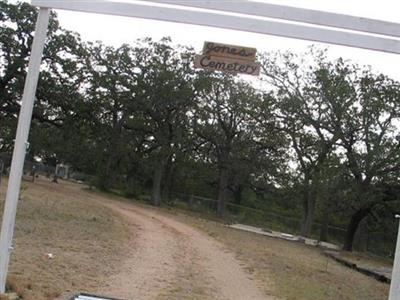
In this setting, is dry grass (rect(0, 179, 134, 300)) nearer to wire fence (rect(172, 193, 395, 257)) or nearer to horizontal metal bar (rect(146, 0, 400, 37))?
horizontal metal bar (rect(146, 0, 400, 37))

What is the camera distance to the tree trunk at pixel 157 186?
123 feet

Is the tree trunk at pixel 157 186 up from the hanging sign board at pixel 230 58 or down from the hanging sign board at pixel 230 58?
down

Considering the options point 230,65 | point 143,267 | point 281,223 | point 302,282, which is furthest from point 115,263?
point 281,223

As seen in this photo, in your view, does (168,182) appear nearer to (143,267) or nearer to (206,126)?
(206,126)

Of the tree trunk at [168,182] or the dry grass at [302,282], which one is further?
the tree trunk at [168,182]

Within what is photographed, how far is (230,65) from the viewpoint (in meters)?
5.90

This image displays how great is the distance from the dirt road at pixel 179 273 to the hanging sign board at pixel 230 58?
326 cm

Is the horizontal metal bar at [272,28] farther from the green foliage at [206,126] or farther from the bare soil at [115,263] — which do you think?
the green foliage at [206,126]

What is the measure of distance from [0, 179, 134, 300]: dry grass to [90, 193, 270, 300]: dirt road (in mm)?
335

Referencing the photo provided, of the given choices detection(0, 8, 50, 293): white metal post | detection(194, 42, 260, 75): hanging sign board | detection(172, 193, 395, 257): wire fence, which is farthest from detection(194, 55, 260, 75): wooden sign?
detection(172, 193, 395, 257): wire fence

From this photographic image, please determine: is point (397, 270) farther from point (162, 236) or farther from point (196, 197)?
point (196, 197)

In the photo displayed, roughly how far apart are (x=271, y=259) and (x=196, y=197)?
82.3ft

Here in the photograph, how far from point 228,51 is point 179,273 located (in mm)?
5634

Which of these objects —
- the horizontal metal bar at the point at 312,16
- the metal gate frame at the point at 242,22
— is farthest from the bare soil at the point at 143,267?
the horizontal metal bar at the point at 312,16
